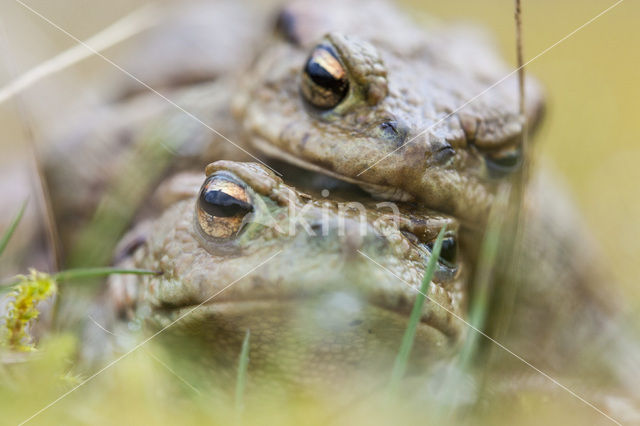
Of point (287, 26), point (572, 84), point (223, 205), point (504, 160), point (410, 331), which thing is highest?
point (572, 84)

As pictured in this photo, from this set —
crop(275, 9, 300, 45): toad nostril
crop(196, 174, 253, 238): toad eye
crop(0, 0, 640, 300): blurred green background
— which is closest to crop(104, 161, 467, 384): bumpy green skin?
crop(196, 174, 253, 238): toad eye

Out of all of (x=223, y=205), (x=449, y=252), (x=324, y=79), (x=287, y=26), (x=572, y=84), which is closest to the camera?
(x=223, y=205)

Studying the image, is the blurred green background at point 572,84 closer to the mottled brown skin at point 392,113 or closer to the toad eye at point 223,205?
the mottled brown skin at point 392,113

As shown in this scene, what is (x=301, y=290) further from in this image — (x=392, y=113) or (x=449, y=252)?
(x=392, y=113)

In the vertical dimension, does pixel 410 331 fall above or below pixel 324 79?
below

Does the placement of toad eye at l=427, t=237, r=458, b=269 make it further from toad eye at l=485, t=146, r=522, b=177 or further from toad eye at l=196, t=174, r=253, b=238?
toad eye at l=196, t=174, r=253, b=238

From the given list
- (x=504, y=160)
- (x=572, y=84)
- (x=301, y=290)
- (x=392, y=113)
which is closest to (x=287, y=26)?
(x=392, y=113)
